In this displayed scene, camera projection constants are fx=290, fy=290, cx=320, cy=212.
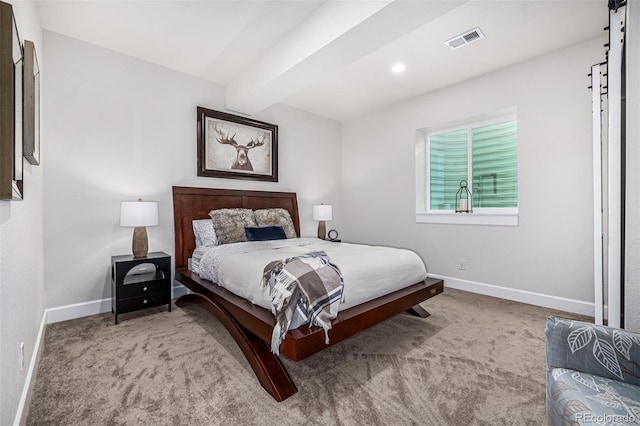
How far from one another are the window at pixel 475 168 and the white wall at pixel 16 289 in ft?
13.4

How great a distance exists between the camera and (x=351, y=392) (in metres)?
1.66

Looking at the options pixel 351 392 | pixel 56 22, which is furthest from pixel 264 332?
pixel 56 22

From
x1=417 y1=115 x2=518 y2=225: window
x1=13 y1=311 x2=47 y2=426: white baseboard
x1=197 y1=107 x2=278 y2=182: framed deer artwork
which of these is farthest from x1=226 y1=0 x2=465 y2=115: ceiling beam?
x1=13 y1=311 x2=47 y2=426: white baseboard

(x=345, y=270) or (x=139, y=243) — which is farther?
(x=139, y=243)

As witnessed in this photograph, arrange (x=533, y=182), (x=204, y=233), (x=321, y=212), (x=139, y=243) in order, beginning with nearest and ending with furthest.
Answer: (x=139, y=243) < (x=533, y=182) < (x=204, y=233) < (x=321, y=212)

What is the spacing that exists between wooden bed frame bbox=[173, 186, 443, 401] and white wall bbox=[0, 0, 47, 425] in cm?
109

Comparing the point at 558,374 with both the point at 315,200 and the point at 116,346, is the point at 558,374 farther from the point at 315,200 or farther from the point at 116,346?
the point at 315,200

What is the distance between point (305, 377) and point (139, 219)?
2.21 m

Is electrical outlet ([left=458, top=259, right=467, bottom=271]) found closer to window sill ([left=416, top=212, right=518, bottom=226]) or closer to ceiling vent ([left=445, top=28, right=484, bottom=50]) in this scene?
window sill ([left=416, top=212, right=518, bottom=226])

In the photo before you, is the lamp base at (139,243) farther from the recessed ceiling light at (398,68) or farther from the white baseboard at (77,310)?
the recessed ceiling light at (398,68)

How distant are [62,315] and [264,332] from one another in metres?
2.38

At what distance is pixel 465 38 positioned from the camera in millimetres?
2795

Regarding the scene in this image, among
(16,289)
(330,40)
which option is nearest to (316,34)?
(330,40)

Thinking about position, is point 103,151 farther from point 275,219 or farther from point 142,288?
point 275,219
